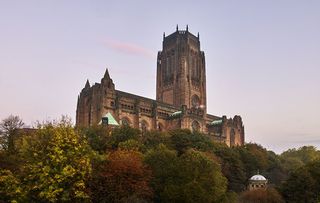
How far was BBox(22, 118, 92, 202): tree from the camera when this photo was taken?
27.3m

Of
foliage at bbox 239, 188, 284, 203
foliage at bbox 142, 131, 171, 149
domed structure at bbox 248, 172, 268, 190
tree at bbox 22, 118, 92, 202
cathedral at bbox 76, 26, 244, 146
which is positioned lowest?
foliage at bbox 239, 188, 284, 203

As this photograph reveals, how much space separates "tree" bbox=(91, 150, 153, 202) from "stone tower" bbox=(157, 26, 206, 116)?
5991cm

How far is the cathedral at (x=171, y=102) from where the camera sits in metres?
70.6

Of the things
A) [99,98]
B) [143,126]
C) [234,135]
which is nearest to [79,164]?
[99,98]

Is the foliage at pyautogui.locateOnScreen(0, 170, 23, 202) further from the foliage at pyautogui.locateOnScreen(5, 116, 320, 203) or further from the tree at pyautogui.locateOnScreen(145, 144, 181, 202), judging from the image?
the tree at pyautogui.locateOnScreen(145, 144, 181, 202)

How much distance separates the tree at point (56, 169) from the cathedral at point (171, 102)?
2997 centimetres

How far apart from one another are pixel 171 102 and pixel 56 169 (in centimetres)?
6829

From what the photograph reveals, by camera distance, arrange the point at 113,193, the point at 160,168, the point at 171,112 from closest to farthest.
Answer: the point at 113,193, the point at 160,168, the point at 171,112

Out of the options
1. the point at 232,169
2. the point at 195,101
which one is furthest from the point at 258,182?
the point at 195,101

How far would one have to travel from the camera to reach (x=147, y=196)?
109ft

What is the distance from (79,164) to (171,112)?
185 feet

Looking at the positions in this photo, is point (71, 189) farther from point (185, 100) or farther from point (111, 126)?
point (185, 100)

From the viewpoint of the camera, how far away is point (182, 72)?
93.7 m

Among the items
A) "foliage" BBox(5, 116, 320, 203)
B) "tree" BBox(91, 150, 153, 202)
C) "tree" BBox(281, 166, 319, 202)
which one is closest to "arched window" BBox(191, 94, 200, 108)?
"foliage" BBox(5, 116, 320, 203)
